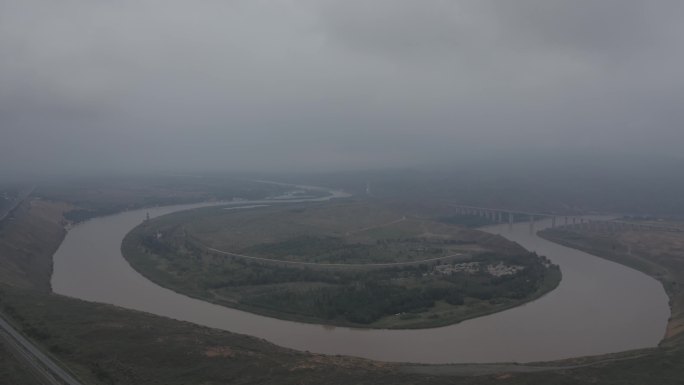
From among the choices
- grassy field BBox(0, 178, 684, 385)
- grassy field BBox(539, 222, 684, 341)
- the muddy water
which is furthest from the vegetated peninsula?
grassy field BBox(0, 178, 684, 385)

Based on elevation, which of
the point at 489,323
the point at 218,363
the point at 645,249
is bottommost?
the point at 489,323

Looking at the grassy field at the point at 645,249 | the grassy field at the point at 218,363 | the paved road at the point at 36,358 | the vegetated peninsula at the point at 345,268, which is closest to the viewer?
the paved road at the point at 36,358

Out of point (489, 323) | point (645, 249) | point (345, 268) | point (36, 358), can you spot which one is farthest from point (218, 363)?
point (645, 249)

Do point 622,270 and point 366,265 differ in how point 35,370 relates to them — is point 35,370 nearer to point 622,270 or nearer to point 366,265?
point 366,265

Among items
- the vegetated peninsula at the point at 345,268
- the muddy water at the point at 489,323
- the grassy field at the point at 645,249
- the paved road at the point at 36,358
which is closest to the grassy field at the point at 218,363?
the paved road at the point at 36,358

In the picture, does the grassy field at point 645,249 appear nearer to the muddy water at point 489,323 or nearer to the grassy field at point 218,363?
the muddy water at point 489,323

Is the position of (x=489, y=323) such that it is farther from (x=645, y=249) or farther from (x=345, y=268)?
(x=645, y=249)
